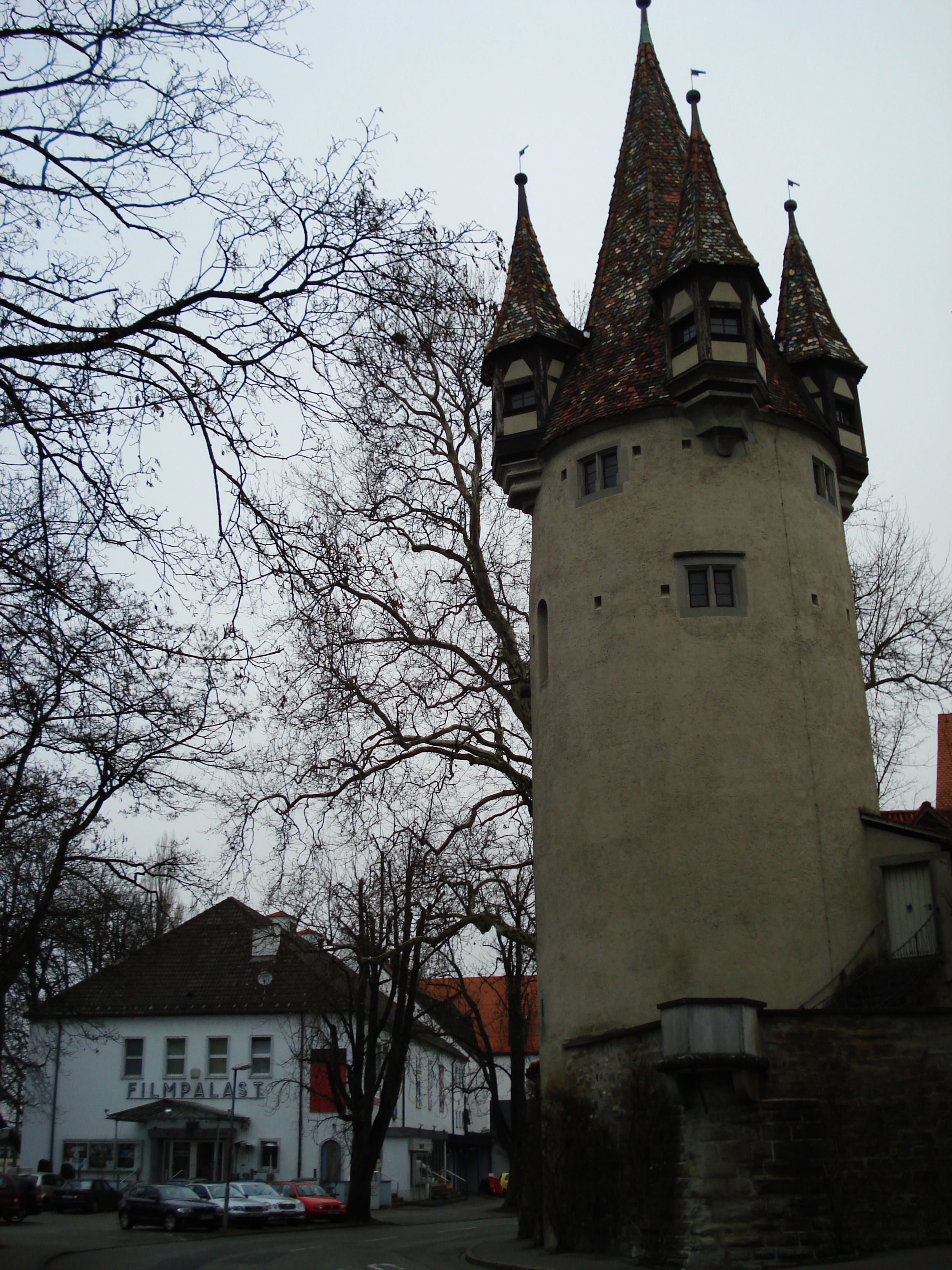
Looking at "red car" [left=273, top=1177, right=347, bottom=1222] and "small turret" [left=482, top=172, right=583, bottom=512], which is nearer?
"small turret" [left=482, top=172, right=583, bottom=512]

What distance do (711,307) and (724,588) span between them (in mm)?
4555

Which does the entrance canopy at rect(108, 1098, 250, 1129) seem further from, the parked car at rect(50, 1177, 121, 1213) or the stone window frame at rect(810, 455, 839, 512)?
the stone window frame at rect(810, 455, 839, 512)

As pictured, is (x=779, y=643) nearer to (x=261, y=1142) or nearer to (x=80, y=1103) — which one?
(x=261, y=1142)

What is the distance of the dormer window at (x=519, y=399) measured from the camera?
74.1 feet

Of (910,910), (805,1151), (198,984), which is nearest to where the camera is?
(805,1151)

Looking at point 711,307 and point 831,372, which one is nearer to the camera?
point 711,307

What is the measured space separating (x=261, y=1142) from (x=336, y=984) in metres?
5.41

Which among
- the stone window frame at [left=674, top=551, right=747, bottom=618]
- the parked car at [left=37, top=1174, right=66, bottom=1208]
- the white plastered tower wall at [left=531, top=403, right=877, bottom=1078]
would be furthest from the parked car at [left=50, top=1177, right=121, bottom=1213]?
the stone window frame at [left=674, top=551, right=747, bottom=618]

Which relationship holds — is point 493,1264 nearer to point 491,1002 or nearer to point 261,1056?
point 261,1056

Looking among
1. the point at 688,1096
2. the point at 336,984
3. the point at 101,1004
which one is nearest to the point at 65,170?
the point at 688,1096

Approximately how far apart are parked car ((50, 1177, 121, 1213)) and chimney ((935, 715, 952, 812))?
26418 mm

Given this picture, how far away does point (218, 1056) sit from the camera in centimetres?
4128

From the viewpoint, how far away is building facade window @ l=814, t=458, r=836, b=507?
2075cm

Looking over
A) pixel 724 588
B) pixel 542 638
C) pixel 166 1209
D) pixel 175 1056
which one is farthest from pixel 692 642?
pixel 175 1056
